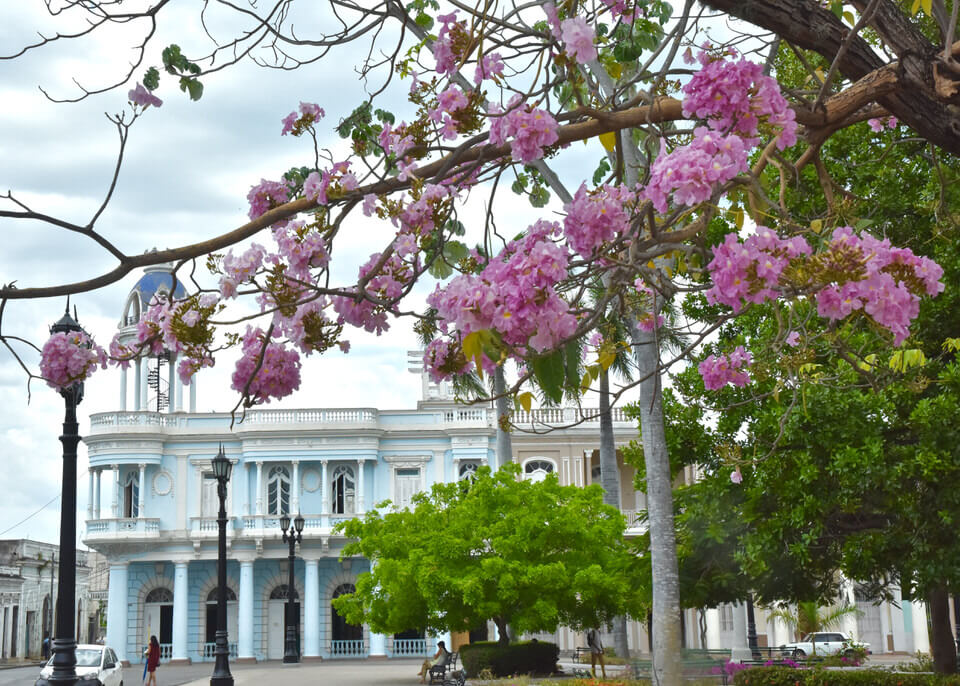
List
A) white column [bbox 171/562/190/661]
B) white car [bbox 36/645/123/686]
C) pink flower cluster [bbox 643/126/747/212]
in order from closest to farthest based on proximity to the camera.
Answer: pink flower cluster [bbox 643/126/747/212]
white car [bbox 36/645/123/686]
white column [bbox 171/562/190/661]

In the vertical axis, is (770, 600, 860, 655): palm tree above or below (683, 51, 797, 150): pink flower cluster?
below

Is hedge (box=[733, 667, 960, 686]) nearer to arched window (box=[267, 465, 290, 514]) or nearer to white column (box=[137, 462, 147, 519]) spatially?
arched window (box=[267, 465, 290, 514])

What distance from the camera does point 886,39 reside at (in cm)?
502

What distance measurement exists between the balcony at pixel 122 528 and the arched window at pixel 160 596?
2.68m

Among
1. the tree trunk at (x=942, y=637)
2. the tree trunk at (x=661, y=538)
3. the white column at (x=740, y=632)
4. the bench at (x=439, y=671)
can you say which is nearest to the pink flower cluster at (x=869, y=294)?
the tree trunk at (x=661, y=538)

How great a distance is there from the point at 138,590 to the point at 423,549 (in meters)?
23.5

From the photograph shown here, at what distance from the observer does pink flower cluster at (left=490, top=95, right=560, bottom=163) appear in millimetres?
4352

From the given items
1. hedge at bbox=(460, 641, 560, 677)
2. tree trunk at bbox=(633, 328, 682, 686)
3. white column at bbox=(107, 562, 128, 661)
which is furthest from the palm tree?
white column at bbox=(107, 562, 128, 661)

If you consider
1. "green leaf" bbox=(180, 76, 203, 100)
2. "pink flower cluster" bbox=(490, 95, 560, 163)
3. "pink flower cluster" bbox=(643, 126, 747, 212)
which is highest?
"green leaf" bbox=(180, 76, 203, 100)

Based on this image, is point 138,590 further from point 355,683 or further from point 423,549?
point 423,549

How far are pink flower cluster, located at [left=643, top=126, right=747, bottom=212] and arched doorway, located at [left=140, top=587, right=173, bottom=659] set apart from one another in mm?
43706

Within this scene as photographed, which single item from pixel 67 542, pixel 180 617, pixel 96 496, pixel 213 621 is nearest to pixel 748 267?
pixel 67 542

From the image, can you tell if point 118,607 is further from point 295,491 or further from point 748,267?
point 748,267

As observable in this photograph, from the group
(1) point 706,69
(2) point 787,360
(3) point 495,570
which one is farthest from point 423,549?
(1) point 706,69
